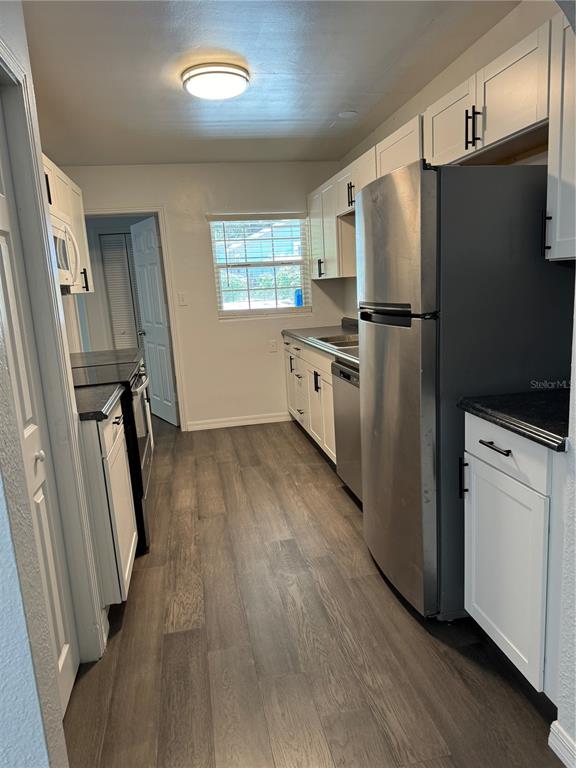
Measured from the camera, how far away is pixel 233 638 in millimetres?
1978

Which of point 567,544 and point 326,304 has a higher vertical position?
point 326,304

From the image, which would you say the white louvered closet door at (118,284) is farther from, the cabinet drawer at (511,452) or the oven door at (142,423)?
the cabinet drawer at (511,452)

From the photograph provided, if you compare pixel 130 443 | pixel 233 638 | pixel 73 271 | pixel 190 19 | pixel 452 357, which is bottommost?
pixel 233 638

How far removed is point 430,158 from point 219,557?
225cm

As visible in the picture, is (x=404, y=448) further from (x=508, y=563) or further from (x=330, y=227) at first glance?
(x=330, y=227)

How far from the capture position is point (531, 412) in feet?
5.17

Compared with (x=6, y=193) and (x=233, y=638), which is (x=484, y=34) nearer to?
(x=6, y=193)

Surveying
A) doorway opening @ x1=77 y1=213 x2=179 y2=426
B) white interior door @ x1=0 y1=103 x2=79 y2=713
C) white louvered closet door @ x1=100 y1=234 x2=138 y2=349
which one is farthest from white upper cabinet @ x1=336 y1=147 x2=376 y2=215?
white louvered closet door @ x1=100 y1=234 x2=138 y2=349

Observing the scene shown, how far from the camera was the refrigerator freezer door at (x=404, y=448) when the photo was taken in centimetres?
185

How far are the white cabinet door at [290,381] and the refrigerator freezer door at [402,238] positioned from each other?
8.15 feet

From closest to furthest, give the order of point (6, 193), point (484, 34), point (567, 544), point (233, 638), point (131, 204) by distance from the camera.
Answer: point (567, 544), point (6, 193), point (233, 638), point (484, 34), point (131, 204)

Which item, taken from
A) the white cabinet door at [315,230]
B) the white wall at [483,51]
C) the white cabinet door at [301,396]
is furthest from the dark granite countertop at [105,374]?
the white wall at [483,51]

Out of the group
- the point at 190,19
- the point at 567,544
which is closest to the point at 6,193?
the point at 190,19

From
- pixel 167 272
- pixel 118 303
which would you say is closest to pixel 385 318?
pixel 167 272
